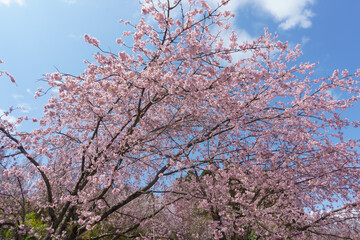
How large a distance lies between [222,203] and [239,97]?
302 centimetres

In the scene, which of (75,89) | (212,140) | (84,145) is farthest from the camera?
(212,140)

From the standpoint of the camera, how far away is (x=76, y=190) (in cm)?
611

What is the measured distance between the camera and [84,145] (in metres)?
5.91

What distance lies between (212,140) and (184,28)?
→ 10.9 ft

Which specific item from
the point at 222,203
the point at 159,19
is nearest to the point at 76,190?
the point at 222,203

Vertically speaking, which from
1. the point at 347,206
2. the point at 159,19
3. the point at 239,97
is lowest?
the point at 347,206

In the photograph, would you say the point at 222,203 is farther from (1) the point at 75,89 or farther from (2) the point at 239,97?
(1) the point at 75,89

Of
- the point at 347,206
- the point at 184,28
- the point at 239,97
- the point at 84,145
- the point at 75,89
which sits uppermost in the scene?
the point at 184,28

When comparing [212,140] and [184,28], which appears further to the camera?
[212,140]

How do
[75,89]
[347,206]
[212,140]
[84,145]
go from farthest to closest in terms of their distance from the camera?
[212,140] < [347,206] < [84,145] < [75,89]

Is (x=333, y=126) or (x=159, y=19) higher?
(x=159, y=19)

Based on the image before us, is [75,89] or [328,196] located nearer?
[75,89]

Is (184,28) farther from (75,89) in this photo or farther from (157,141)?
(157,141)

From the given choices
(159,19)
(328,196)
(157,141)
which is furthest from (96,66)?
(328,196)
